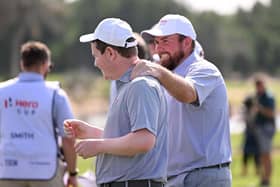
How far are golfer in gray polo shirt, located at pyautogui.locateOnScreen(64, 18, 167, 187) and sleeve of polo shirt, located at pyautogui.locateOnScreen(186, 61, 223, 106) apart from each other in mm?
520

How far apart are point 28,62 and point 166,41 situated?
178 centimetres

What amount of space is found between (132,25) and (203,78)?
219 ft

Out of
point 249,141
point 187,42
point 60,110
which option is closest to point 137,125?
point 187,42

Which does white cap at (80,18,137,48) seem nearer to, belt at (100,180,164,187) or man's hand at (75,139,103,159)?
man's hand at (75,139,103,159)

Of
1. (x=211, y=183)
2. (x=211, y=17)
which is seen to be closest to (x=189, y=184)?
(x=211, y=183)

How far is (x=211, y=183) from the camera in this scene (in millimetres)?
6340

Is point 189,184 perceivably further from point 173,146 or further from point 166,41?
A: point 166,41

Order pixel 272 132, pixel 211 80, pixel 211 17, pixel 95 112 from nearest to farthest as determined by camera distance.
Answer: pixel 211 80
pixel 272 132
pixel 95 112
pixel 211 17

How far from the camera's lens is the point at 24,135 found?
7.53m

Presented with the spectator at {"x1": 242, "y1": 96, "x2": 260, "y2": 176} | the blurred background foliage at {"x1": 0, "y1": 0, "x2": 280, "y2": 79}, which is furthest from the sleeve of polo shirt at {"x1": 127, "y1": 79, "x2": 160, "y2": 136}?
the blurred background foliage at {"x1": 0, "y1": 0, "x2": 280, "y2": 79}

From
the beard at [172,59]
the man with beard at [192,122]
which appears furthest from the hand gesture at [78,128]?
the beard at [172,59]

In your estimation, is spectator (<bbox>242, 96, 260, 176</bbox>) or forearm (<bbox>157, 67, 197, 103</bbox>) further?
spectator (<bbox>242, 96, 260, 176</bbox>)

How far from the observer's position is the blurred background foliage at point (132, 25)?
63.3m

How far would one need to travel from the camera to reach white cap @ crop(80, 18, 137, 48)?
5.50m
